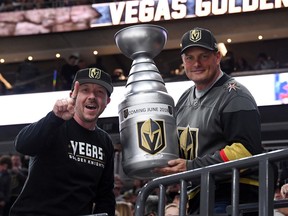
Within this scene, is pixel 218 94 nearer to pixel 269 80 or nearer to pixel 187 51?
pixel 187 51

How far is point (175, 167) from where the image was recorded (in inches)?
111

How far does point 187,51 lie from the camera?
3029 millimetres

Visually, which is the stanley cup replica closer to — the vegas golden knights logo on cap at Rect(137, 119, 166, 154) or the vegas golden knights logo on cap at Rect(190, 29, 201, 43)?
the vegas golden knights logo on cap at Rect(137, 119, 166, 154)

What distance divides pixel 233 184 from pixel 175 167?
65 centimetres

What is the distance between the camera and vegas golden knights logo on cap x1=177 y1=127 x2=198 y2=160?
2.95m

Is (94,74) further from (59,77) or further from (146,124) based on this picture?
(59,77)

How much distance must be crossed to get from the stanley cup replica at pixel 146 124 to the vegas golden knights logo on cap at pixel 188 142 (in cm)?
8

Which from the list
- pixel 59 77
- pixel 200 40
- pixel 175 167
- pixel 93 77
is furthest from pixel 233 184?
pixel 59 77

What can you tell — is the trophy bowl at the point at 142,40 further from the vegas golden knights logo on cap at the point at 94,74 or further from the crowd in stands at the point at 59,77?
the crowd in stands at the point at 59,77

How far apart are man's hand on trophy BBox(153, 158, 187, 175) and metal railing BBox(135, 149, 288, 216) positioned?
0.36 m

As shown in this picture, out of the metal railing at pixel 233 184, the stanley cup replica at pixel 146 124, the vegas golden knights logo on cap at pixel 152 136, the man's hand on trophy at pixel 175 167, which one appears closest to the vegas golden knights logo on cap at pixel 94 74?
the stanley cup replica at pixel 146 124

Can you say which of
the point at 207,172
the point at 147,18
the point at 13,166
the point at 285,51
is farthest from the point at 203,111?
the point at 147,18

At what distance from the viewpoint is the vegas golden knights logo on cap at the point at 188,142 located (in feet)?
9.69

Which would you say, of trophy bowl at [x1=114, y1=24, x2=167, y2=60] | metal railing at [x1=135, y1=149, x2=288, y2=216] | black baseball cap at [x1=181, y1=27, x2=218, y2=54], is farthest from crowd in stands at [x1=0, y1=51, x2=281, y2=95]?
metal railing at [x1=135, y1=149, x2=288, y2=216]
